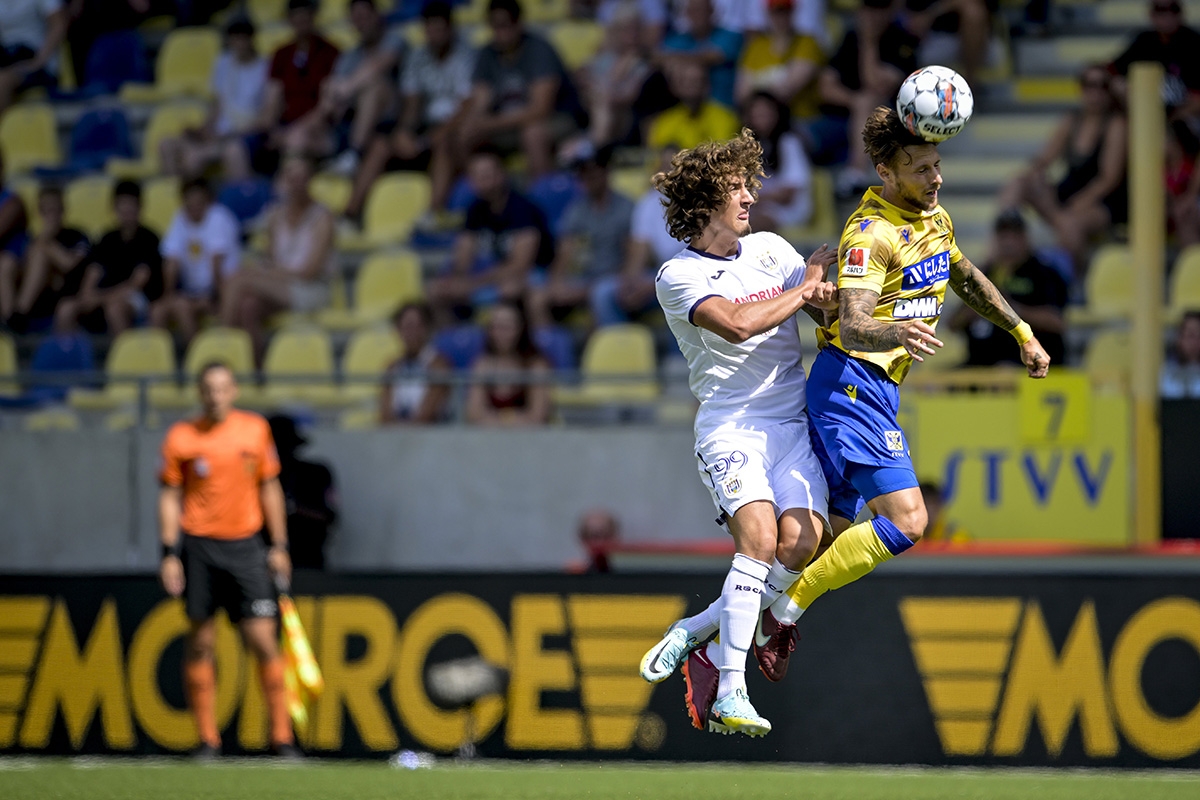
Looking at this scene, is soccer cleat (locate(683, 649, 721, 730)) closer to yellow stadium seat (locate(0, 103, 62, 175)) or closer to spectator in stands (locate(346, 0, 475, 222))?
spectator in stands (locate(346, 0, 475, 222))

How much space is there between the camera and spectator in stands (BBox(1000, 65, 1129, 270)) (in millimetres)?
12281

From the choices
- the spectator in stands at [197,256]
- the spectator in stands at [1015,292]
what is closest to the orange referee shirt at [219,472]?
the spectator in stands at [197,256]

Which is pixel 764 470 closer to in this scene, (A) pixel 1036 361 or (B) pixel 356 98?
(A) pixel 1036 361

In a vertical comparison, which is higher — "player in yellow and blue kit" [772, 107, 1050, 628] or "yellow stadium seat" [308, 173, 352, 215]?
"yellow stadium seat" [308, 173, 352, 215]

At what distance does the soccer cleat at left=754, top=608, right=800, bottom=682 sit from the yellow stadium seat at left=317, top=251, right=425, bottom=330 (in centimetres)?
754

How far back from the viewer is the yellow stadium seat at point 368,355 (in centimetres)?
1302

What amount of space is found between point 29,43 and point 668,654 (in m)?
13.1

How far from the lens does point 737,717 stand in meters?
6.27

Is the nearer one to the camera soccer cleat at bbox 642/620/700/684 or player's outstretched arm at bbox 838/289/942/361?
player's outstretched arm at bbox 838/289/942/361

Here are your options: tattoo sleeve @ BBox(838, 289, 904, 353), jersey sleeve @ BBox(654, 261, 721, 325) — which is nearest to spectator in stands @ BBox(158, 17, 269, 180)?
jersey sleeve @ BBox(654, 261, 721, 325)

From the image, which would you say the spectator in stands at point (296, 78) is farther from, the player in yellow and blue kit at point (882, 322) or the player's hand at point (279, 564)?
the player in yellow and blue kit at point (882, 322)

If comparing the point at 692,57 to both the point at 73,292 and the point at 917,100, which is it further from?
the point at 917,100

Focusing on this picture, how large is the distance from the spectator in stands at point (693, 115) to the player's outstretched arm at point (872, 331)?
7149mm

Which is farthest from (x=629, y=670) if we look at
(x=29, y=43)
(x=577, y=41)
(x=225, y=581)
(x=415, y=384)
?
(x=29, y=43)
